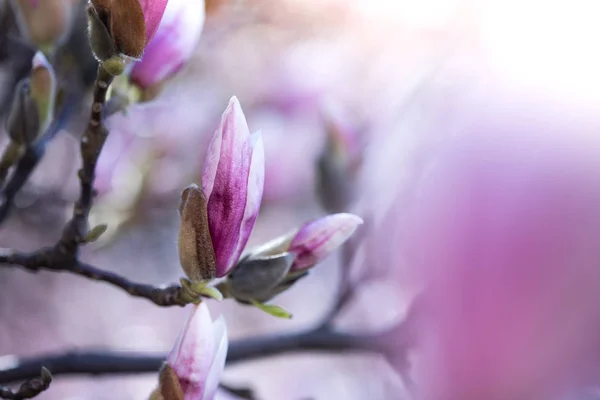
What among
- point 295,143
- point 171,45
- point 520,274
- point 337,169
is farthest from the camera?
point 295,143

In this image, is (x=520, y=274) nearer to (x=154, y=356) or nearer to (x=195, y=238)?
(x=195, y=238)

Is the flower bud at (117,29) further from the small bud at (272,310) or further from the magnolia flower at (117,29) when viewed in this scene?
the small bud at (272,310)

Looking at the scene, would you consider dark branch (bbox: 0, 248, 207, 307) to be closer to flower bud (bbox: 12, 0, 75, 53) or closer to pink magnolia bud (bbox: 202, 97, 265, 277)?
pink magnolia bud (bbox: 202, 97, 265, 277)

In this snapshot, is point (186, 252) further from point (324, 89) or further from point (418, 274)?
point (324, 89)

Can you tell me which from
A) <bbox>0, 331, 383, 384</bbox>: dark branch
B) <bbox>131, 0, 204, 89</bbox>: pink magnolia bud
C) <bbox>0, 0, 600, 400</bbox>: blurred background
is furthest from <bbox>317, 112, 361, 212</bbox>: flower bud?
<bbox>131, 0, 204, 89</bbox>: pink magnolia bud

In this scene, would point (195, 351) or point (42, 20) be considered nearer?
point (195, 351)

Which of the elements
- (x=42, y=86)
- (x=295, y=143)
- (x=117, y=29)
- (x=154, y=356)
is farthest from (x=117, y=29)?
(x=295, y=143)

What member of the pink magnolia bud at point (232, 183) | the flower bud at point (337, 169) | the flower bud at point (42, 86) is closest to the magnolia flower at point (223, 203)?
the pink magnolia bud at point (232, 183)
